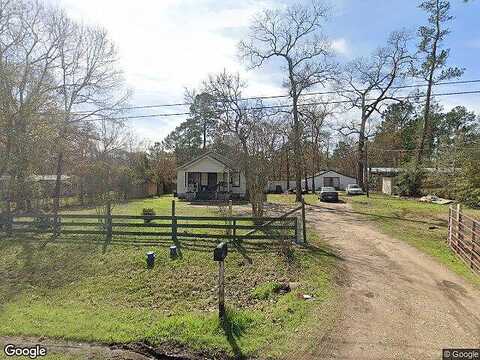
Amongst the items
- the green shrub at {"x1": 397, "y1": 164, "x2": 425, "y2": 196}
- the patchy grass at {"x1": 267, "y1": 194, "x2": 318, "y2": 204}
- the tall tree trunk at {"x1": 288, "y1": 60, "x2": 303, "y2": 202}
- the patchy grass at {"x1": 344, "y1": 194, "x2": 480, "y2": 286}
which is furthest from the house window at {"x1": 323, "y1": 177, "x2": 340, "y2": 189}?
the patchy grass at {"x1": 344, "y1": 194, "x2": 480, "y2": 286}

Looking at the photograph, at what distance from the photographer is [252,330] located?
20.9ft

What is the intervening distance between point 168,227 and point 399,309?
344 inches

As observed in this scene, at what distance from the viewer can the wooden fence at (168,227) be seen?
1235 cm

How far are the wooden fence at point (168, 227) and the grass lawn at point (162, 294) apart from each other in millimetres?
605

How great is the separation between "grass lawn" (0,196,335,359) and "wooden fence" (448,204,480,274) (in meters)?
3.75

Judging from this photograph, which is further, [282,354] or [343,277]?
[343,277]

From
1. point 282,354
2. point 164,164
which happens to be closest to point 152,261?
A: point 282,354

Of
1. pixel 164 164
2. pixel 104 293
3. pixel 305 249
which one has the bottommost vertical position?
pixel 104 293

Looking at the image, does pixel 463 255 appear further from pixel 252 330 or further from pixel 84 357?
pixel 84 357

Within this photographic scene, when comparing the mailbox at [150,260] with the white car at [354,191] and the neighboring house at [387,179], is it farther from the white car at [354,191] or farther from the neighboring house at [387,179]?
the neighboring house at [387,179]

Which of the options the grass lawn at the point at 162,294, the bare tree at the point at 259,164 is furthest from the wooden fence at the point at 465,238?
the bare tree at the point at 259,164

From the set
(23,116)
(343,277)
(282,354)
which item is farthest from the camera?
(23,116)

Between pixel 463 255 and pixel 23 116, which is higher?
pixel 23 116

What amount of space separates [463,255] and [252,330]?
8.07 meters
